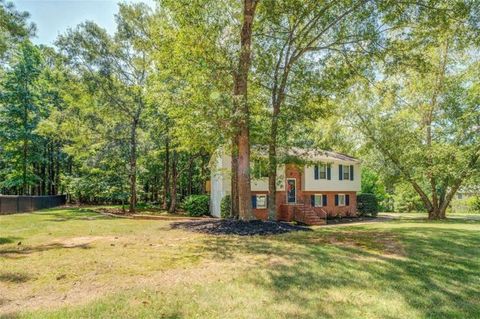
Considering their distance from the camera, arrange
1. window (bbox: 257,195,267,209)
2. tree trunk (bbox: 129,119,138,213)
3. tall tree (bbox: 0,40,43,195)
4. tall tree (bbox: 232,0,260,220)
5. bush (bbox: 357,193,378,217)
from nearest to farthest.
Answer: tall tree (bbox: 232,0,260,220) → tree trunk (bbox: 129,119,138,213) → window (bbox: 257,195,267,209) → tall tree (bbox: 0,40,43,195) → bush (bbox: 357,193,378,217)

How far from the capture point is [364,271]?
626cm

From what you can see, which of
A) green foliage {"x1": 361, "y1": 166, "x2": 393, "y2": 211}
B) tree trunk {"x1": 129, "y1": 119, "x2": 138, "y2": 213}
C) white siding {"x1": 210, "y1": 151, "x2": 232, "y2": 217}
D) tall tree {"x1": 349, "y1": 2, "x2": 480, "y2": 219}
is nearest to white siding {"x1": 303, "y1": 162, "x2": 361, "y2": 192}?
tall tree {"x1": 349, "y1": 2, "x2": 480, "y2": 219}

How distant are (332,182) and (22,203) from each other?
70.9 feet

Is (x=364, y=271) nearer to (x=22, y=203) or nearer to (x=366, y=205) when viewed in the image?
(x=22, y=203)

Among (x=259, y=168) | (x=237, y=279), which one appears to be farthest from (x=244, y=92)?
(x=237, y=279)

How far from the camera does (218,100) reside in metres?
11.7

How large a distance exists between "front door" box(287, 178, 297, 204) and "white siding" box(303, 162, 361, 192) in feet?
2.44

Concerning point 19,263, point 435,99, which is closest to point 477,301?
point 19,263

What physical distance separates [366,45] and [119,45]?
15.3 metres

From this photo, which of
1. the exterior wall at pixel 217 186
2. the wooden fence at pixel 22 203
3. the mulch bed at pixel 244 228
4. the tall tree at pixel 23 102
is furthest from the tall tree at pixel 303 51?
the tall tree at pixel 23 102

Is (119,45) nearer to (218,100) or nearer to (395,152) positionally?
(218,100)

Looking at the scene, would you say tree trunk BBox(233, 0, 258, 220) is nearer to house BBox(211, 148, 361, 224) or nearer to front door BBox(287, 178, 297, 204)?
house BBox(211, 148, 361, 224)

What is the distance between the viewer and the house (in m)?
21.3

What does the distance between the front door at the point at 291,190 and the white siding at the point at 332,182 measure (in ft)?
2.44
